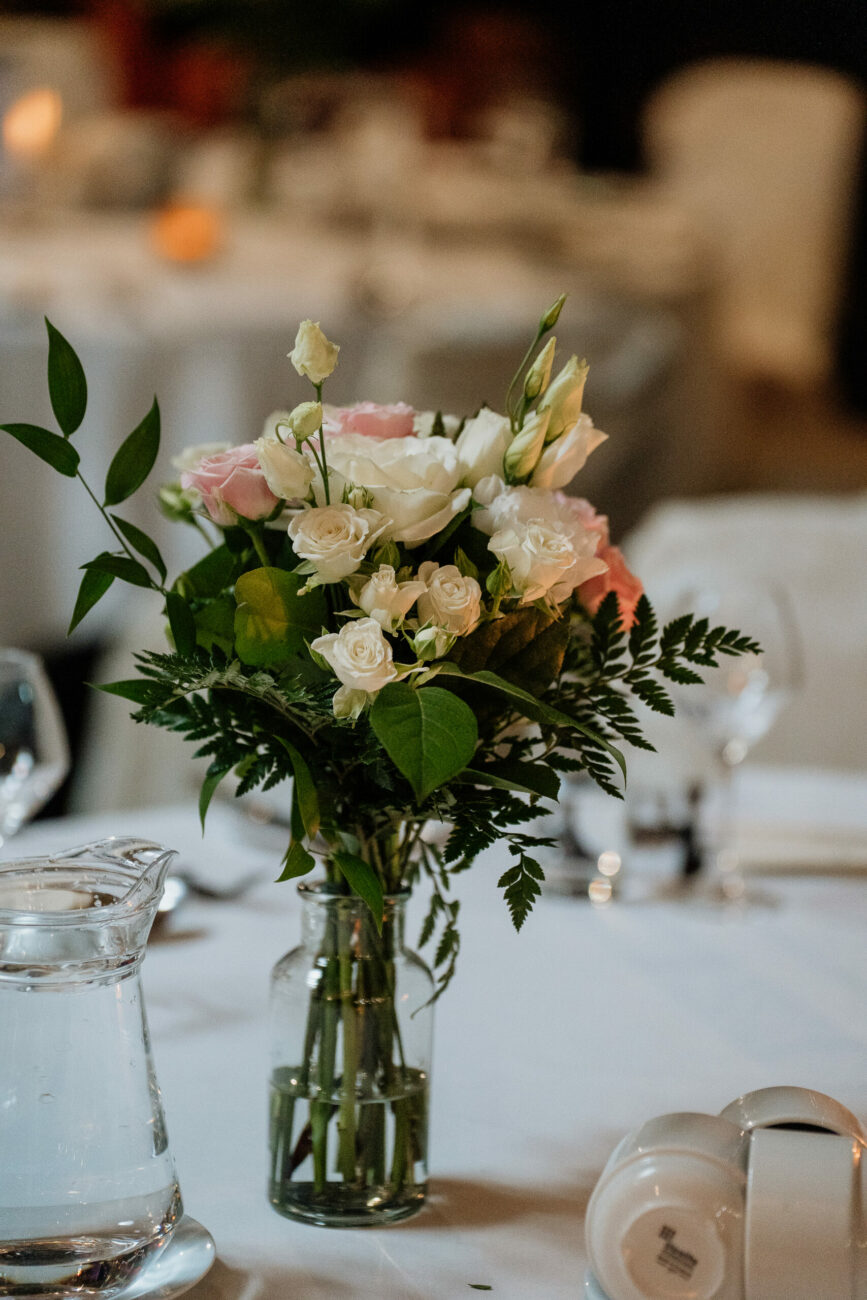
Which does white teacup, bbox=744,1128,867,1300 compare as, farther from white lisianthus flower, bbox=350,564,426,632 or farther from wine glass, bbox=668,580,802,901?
wine glass, bbox=668,580,802,901

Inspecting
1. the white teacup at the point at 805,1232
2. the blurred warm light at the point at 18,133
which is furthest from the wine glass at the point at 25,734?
the blurred warm light at the point at 18,133

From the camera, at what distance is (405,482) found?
0.56 meters

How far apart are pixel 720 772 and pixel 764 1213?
2.01 ft

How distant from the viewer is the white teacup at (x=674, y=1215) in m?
0.50

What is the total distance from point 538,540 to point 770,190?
4.16m

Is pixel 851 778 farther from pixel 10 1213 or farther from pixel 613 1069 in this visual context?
pixel 10 1213

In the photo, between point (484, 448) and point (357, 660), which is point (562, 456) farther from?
point (357, 660)

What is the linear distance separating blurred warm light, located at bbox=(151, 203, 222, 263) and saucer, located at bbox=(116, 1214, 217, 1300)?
8.49ft

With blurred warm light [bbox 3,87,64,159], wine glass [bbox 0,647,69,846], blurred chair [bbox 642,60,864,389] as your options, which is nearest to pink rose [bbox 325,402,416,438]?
wine glass [bbox 0,647,69,846]

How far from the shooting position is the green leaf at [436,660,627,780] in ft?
1.73

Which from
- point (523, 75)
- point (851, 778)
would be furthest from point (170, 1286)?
point (523, 75)

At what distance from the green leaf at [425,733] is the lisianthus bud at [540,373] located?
5.3 inches

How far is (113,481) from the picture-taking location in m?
0.60

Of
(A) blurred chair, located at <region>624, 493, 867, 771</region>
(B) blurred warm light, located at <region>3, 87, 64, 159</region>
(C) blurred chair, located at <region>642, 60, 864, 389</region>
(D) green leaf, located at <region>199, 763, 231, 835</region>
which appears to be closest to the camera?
(D) green leaf, located at <region>199, 763, 231, 835</region>
